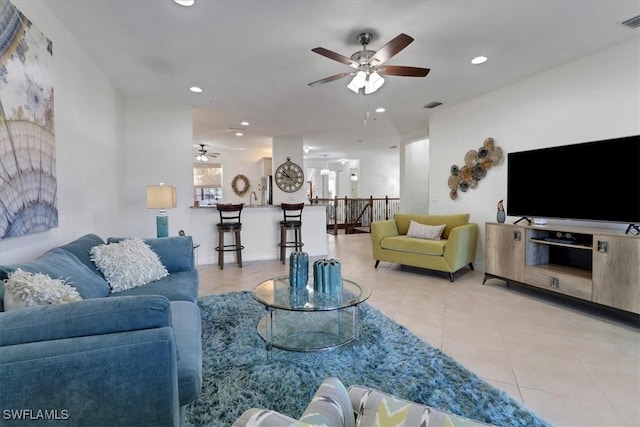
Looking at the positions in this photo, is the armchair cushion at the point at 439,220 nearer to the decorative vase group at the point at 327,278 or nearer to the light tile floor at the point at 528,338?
the light tile floor at the point at 528,338

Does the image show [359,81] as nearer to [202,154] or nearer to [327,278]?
[327,278]

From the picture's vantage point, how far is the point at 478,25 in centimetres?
257

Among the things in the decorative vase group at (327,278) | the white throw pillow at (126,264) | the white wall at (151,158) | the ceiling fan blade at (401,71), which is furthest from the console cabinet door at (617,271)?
the white wall at (151,158)

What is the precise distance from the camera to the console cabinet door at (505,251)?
3.42 metres

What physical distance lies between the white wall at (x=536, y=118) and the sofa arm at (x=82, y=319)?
13.5ft

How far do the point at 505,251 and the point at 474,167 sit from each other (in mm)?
1492

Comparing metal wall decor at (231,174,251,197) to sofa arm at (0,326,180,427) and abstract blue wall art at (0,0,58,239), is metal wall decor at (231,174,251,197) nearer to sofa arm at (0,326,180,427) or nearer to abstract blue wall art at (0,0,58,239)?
abstract blue wall art at (0,0,58,239)

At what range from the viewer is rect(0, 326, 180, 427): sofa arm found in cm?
94

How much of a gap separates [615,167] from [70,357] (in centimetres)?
412

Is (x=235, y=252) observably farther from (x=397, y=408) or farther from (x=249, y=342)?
(x=397, y=408)

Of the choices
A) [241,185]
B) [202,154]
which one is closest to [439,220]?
[241,185]

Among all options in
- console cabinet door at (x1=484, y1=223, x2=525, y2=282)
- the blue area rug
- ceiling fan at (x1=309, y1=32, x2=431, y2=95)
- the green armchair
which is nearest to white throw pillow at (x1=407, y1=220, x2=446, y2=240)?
the green armchair

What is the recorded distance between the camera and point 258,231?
555 cm

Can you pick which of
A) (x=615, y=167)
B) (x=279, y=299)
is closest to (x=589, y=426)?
(x=279, y=299)
